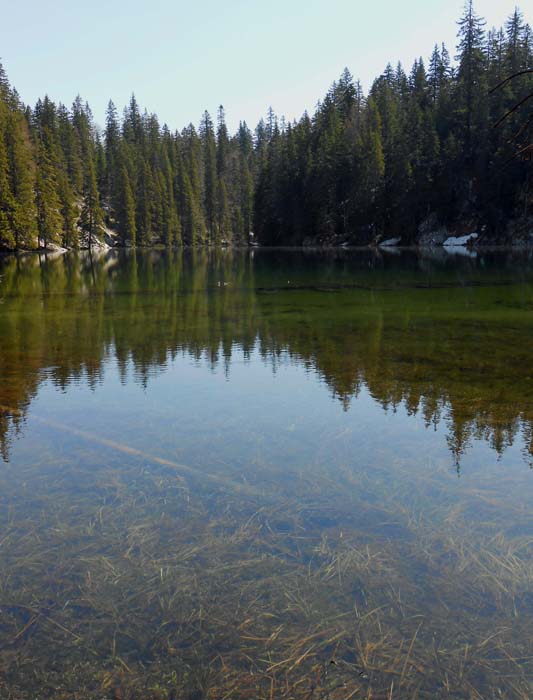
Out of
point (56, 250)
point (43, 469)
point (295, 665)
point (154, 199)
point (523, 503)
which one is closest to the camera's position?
point (295, 665)

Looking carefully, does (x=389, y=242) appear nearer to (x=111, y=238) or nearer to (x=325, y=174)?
(x=325, y=174)

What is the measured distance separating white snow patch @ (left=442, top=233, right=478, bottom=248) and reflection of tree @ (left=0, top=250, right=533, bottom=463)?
51858 mm

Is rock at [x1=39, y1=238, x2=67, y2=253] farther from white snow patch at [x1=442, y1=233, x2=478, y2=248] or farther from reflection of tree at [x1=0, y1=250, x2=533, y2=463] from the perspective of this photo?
white snow patch at [x1=442, y1=233, x2=478, y2=248]

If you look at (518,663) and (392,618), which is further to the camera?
(392,618)

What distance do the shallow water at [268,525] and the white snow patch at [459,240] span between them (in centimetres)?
7185

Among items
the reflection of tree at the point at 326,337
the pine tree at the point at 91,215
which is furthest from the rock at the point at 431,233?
the pine tree at the point at 91,215

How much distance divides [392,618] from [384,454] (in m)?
3.53

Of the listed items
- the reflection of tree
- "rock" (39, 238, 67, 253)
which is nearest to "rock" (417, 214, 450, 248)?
the reflection of tree

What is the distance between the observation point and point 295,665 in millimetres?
3748

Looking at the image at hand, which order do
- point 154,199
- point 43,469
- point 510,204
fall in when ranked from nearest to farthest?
point 43,469 → point 510,204 → point 154,199

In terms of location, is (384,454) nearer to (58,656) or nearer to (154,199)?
(58,656)

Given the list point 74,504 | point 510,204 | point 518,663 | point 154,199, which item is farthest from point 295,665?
point 154,199

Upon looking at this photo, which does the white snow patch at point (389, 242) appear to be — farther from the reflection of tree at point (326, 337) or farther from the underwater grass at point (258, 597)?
the underwater grass at point (258, 597)

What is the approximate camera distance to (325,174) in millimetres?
96938
